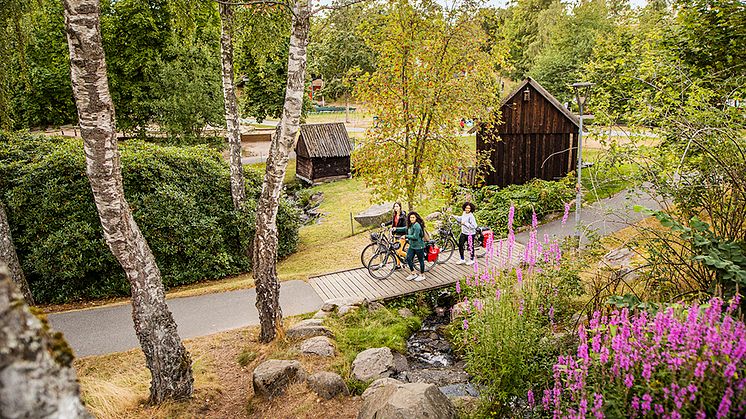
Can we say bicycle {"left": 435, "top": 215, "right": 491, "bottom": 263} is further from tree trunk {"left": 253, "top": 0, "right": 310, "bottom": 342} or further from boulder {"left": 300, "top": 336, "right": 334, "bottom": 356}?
tree trunk {"left": 253, "top": 0, "right": 310, "bottom": 342}

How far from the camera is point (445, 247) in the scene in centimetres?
1142

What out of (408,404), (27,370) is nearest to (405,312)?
(408,404)

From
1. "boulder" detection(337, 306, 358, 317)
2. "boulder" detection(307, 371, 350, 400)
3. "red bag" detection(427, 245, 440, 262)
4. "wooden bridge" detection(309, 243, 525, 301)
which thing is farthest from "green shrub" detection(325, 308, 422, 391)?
"red bag" detection(427, 245, 440, 262)

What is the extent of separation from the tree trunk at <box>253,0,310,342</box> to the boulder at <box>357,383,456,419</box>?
9.26 feet

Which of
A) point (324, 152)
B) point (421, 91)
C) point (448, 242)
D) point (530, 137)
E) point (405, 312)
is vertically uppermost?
point (421, 91)

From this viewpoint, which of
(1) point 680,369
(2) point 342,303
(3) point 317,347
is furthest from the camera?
(2) point 342,303

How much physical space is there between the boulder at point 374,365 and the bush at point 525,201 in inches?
287

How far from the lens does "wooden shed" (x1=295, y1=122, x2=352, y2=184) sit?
25.2 meters

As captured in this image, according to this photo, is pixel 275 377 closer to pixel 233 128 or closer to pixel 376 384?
pixel 376 384

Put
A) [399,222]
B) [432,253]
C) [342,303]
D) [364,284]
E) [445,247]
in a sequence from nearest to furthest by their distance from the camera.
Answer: [342,303] < [364,284] < [432,253] < [399,222] < [445,247]

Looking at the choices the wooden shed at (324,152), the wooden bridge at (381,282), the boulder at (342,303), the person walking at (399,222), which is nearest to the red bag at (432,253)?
the wooden bridge at (381,282)

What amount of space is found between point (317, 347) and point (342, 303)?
170cm

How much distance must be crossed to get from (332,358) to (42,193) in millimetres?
7338

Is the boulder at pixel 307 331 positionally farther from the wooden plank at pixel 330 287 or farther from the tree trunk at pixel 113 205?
the tree trunk at pixel 113 205
